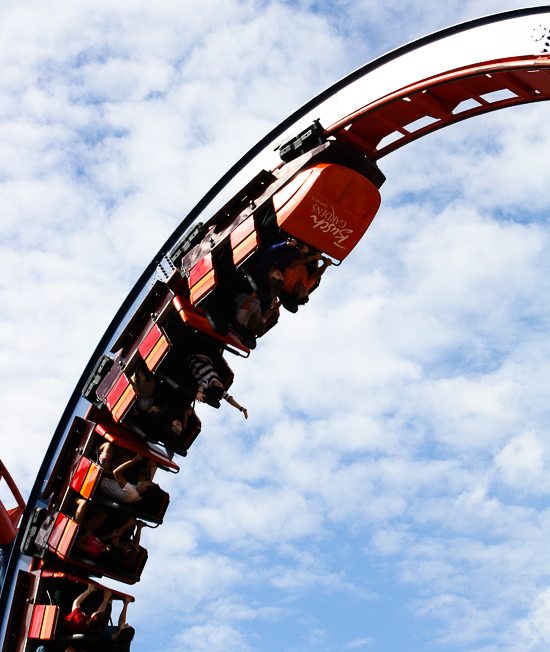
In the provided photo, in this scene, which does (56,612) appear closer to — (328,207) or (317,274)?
(317,274)

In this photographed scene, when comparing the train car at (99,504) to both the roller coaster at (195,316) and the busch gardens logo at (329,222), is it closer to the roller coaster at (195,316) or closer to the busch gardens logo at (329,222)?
the roller coaster at (195,316)

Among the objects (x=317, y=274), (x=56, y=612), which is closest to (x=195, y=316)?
(x=317, y=274)

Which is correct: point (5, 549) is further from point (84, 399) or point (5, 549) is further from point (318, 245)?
point (318, 245)

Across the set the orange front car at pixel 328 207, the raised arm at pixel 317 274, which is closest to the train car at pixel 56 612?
the raised arm at pixel 317 274

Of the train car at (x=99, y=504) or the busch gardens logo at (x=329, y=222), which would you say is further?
the train car at (x=99, y=504)

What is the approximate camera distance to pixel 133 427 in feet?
46.0

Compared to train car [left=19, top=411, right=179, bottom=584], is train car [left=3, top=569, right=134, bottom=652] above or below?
below

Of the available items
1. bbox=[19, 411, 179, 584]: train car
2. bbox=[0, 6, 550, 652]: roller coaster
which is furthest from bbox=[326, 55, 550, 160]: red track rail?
bbox=[19, 411, 179, 584]: train car

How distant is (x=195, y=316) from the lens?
527 inches

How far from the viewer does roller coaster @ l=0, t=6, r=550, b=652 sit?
11.6 metres

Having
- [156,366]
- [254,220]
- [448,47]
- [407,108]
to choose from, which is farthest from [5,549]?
[448,47]

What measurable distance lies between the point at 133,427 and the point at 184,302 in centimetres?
211

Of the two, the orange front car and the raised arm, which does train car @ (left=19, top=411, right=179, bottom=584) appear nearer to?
the raised arm

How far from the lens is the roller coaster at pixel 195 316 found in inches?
456
